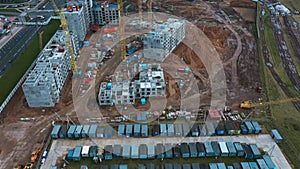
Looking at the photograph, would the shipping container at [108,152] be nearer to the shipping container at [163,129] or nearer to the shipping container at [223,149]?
the shipping container at [163,129]

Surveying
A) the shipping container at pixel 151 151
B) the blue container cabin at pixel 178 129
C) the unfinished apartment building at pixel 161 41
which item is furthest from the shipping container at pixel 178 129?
the unfinished apartment building at pixel 161 41

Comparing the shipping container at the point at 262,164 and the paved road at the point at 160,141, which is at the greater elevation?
the paved road at the point at 160,141

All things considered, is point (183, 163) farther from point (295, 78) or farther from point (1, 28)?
point (1, 28)

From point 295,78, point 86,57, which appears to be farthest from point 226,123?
point 86,57

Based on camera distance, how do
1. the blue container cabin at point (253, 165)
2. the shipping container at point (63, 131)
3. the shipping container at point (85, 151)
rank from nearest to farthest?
the blue container cabin at point (253, 165), the shipping container at point (85, 151), the shipping container at point (63, 131)

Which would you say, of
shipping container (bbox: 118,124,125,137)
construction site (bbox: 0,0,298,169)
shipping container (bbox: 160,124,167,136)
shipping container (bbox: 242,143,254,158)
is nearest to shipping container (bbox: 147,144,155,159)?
construction site (bbox: 0,0,298,169)
